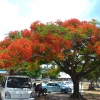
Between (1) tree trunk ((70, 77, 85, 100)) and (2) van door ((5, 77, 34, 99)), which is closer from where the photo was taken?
(2) van door ((5, 77, 34, 99))

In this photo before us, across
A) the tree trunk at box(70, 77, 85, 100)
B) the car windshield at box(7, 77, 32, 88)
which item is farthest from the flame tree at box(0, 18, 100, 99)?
the tree trunk at box(70, 77, 85, 100)

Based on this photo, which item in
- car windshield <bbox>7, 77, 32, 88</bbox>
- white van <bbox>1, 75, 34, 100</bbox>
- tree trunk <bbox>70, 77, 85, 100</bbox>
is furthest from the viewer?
tree trunk <bbox>70, 77, 85, 100</bbox>

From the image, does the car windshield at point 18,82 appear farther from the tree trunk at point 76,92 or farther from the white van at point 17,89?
the tree trunk at point 76,92

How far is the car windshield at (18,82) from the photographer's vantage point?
551 inches

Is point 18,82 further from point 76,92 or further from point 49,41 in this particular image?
point 76,92

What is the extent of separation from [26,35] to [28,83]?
4.38 m

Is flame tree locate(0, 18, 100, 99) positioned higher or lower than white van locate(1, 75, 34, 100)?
higher

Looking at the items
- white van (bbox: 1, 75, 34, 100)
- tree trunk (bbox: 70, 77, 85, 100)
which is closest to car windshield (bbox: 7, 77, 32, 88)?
white van (bbox: 1, 75, 34, 100)

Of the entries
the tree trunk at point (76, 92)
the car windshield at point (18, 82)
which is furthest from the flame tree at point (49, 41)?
the tree trunk at point (76, 92)

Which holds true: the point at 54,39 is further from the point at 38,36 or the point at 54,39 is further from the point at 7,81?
the point at 7,81

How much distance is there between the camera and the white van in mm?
13227

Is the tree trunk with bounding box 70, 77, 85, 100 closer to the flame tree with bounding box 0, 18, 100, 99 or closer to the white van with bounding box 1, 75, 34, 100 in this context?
the flame tree with bounding box 0, 18, 100, 99

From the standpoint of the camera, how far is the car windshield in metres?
14.0

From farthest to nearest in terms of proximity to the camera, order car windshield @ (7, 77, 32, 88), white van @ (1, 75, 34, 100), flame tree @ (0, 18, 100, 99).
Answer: flame tree @ (0, 18, 100, 99) < car windshield @ (7, 77, 32, 88) < white van @ (1, 75, 34, 100)
